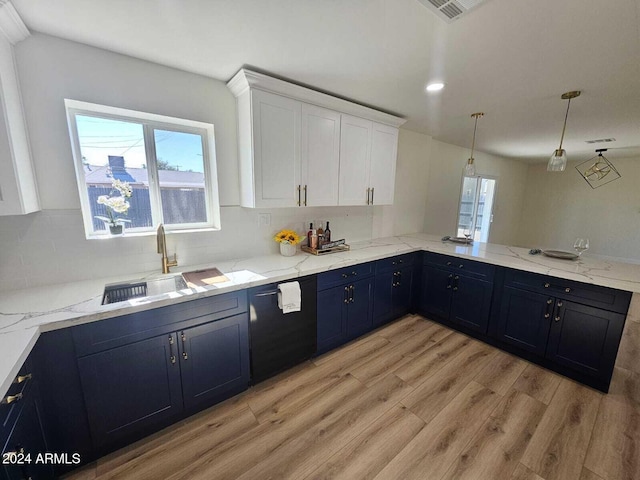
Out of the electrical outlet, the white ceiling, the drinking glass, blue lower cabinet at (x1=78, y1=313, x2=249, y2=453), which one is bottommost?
blue lower cabinet at (x1=78, y1=313, x2=249, y2=453)

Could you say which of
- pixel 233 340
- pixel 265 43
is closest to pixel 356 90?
pixel 265 43

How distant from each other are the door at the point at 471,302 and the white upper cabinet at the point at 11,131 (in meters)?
3.50

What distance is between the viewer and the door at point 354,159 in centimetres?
255

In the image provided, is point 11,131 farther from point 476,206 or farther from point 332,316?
point 476,206

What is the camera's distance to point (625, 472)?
55.7 inches

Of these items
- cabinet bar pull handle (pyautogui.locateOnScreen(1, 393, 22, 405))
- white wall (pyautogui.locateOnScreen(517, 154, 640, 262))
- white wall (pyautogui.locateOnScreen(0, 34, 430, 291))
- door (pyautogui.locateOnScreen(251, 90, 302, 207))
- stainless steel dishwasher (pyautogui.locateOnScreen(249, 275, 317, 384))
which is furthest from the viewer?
white wall (pyautogui.locateOnScreen(517, 154, 640, 262))

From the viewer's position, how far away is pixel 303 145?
7.41ft

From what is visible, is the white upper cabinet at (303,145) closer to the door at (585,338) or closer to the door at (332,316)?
the door at (332,316)

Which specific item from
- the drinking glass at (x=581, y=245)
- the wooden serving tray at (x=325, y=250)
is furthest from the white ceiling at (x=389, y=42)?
the wooden serving tray at (x=325, y=250)

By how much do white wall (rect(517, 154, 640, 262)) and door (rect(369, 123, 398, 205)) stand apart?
625cm

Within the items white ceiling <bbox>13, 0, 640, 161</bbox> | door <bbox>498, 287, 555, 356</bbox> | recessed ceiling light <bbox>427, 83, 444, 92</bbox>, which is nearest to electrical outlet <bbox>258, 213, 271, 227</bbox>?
white ceiling <bbox>13, 0, 640, 161</bbox>

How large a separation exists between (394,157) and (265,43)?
1939 mm

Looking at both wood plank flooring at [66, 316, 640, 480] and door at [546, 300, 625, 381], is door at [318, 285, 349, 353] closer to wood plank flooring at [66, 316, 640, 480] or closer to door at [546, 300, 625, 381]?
wood plank flooring at [66, 316, 640, 480]

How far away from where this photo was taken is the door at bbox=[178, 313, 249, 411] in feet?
5.36
